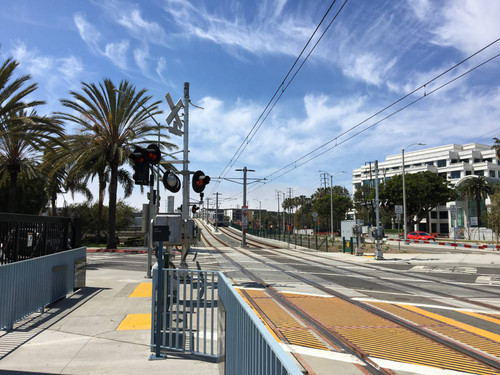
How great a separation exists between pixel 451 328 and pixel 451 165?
280ft

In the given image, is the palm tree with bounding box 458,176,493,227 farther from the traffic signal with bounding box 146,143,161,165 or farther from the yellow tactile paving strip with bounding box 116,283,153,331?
the yellow tactile paving strip with bounding box 116,283,153,331

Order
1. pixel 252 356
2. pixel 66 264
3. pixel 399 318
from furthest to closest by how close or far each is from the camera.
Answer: pixel 66 264, pixel 399 318, pixel 252 356

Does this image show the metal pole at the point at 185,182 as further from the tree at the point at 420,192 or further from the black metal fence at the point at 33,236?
the tree at the point at 420,192

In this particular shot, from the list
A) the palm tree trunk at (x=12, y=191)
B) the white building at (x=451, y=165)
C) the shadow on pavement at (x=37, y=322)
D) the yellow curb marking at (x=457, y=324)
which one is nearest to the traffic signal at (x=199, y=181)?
the shadow on pavement at (x=37, y=322)

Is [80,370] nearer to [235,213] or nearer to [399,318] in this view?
[399,318]

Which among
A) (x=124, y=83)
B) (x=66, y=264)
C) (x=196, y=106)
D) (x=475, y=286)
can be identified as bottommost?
(x=475, y=286)

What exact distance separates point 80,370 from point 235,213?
18993 cm

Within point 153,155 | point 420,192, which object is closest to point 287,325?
point 153,155

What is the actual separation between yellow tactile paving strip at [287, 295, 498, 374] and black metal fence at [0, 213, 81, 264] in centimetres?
626


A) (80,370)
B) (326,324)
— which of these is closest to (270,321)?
(326,324)

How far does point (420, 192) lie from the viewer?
64.4m

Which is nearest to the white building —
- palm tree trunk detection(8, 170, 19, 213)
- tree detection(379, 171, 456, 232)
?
tree detection(379, 171, 456, 232)

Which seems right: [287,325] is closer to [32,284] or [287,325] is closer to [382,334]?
[382,334]

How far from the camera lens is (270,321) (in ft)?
24.7
